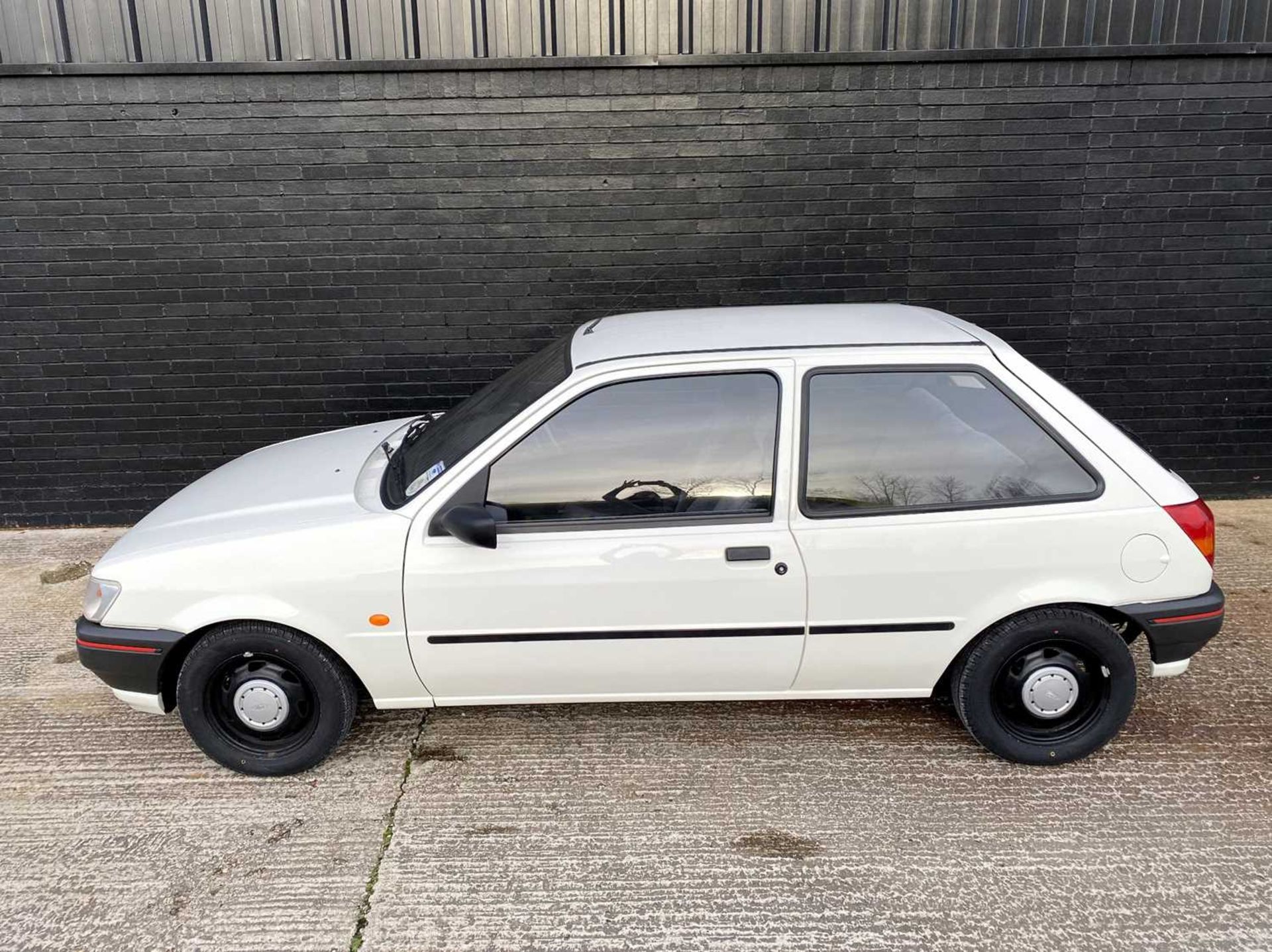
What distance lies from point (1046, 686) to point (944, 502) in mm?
818

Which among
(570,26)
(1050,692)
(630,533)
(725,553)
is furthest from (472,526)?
(570,26)

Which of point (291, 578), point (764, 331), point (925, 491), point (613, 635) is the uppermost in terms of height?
point (764, 331)

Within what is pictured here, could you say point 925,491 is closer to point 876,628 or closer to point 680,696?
Result: point 876,628

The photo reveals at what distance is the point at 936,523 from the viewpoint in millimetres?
3131

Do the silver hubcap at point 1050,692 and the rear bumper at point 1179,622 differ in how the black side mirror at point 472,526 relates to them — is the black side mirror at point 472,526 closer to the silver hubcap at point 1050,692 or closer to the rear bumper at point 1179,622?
the silver hubcap at point 1050,692

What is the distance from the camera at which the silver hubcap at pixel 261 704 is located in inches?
129

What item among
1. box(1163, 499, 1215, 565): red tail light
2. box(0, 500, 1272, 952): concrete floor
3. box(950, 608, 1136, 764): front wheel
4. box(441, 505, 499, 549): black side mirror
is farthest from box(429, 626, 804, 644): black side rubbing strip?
box(1163, 499, 1215, 565): red tail light

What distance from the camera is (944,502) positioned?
3.15 meters

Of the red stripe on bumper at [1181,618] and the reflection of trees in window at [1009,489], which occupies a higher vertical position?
the reflection of trees in window at [1009,489]

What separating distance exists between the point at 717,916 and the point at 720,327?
2.12 meters

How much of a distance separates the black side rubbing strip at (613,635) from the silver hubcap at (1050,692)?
90 centimetres

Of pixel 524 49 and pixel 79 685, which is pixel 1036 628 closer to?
pixel 79 685

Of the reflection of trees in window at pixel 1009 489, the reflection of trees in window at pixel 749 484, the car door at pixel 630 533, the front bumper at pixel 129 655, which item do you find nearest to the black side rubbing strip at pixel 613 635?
the car door at pixel 630 533

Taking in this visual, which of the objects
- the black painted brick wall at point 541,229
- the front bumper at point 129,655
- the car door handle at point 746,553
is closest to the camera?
the car door handle at point 746,553
